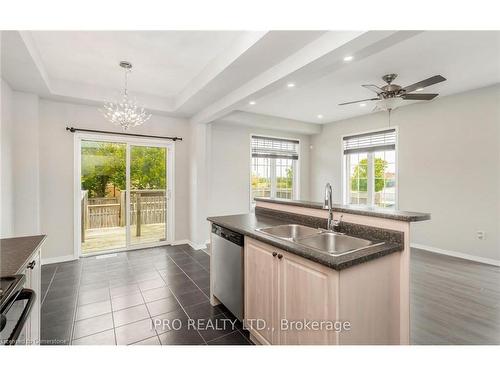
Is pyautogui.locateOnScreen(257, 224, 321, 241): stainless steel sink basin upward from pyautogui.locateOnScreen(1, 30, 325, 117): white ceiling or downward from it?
downward

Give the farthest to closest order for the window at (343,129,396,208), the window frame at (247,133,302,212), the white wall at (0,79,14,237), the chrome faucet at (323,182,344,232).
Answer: the window frame at (247,133,302,212) < the window at (343,129,396,208) < the white wall at (0,79,14,237) < the chrome faucet at (323,182,344,232)

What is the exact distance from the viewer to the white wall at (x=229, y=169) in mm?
5367

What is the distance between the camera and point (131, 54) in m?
2.91

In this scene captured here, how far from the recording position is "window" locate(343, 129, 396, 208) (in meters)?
5.15

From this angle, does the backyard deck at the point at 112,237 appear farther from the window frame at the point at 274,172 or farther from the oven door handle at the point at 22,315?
the oven door handle at the point at 22,315

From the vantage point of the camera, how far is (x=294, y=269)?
1.57 meters

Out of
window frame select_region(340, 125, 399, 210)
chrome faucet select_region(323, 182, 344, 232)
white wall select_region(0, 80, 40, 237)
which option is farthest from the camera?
window frame select_region(340, 125, 399, 210)

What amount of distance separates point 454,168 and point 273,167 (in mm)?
3653

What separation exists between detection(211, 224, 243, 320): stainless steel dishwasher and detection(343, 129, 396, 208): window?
4285 mm

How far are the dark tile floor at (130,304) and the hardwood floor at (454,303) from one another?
1.66 meters

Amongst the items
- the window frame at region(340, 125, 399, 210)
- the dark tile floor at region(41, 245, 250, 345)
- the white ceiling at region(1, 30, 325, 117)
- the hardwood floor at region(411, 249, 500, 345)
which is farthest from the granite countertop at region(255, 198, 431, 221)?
the window frame at region(340, 125, 399, 210)

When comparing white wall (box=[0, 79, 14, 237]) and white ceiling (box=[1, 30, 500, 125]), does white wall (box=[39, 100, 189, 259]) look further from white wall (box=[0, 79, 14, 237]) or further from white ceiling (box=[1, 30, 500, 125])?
white wall (box=[0, 79, 14, 237])

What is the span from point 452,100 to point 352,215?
3955mm

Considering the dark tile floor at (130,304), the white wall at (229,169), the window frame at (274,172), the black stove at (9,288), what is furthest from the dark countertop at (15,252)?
the window frame at (274,172)
